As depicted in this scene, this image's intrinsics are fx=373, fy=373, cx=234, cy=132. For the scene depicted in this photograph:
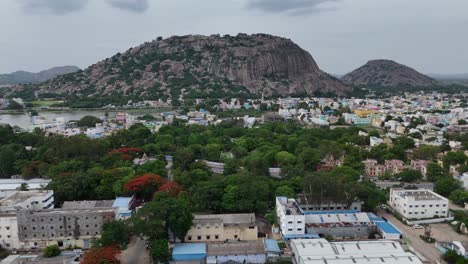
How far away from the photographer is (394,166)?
31.4 m

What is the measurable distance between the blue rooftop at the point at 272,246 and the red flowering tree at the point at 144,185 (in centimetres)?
888

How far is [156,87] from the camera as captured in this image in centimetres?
8700

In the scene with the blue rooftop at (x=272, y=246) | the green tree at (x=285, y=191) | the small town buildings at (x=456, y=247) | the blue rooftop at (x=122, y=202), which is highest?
the green tree at (x=285, y=191)

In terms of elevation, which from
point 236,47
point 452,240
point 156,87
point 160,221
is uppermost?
point 236,47

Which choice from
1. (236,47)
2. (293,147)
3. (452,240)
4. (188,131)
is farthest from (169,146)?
(236,47)

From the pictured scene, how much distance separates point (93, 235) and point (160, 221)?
4.30 meters

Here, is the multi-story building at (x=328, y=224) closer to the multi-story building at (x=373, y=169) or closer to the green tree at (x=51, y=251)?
the green tree at (x=51, y=251)

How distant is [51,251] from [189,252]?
641 cm

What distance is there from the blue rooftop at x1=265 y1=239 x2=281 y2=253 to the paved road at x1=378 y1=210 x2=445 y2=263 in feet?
22.8

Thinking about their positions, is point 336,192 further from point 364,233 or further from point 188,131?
point 188,131

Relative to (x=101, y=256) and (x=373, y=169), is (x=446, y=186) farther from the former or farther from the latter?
(x=101, y=256)

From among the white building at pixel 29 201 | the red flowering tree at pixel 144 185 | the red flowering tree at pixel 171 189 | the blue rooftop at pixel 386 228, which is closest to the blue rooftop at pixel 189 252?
the red flowering tree at pixel 171 189

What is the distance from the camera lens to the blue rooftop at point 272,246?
55.8ft

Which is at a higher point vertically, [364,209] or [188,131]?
[188,131]
